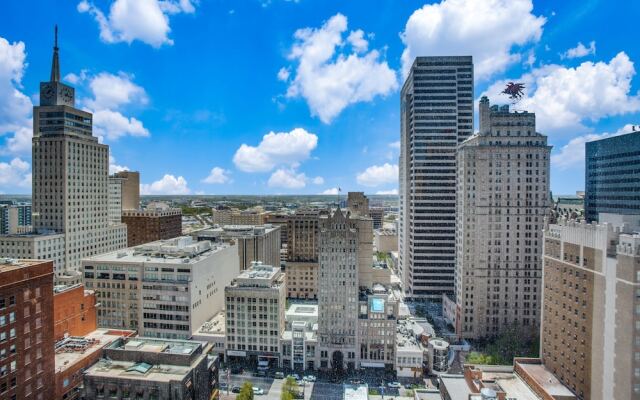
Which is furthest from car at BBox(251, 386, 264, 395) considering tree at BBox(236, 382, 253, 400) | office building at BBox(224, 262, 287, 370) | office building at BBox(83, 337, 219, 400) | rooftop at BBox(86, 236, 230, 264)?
rooftop at BBox(86, 236, 230, 264)

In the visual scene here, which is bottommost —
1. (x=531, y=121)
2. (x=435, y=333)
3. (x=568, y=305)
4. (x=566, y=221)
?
(x=435, y=333)

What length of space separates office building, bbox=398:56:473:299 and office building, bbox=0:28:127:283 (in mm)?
134355

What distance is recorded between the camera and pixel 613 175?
162m

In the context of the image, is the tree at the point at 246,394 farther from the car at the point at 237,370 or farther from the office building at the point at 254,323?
the office building at the point at 254,323

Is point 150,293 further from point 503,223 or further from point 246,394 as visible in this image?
point 503,223

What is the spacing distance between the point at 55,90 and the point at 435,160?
153006mm

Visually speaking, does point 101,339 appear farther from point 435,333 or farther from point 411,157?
point 411,157

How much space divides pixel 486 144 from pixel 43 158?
521 feet

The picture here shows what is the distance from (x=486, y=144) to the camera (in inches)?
5226

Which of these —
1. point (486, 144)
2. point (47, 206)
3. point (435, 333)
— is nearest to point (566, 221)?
point (486, 144)

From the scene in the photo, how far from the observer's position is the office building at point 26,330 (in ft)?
186

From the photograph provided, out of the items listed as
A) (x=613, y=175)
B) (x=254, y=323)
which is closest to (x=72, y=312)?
(x=254, y=323)

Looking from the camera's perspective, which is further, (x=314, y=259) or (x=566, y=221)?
(x=314, y=259)

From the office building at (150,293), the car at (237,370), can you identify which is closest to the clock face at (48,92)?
the office building at (150,293)
